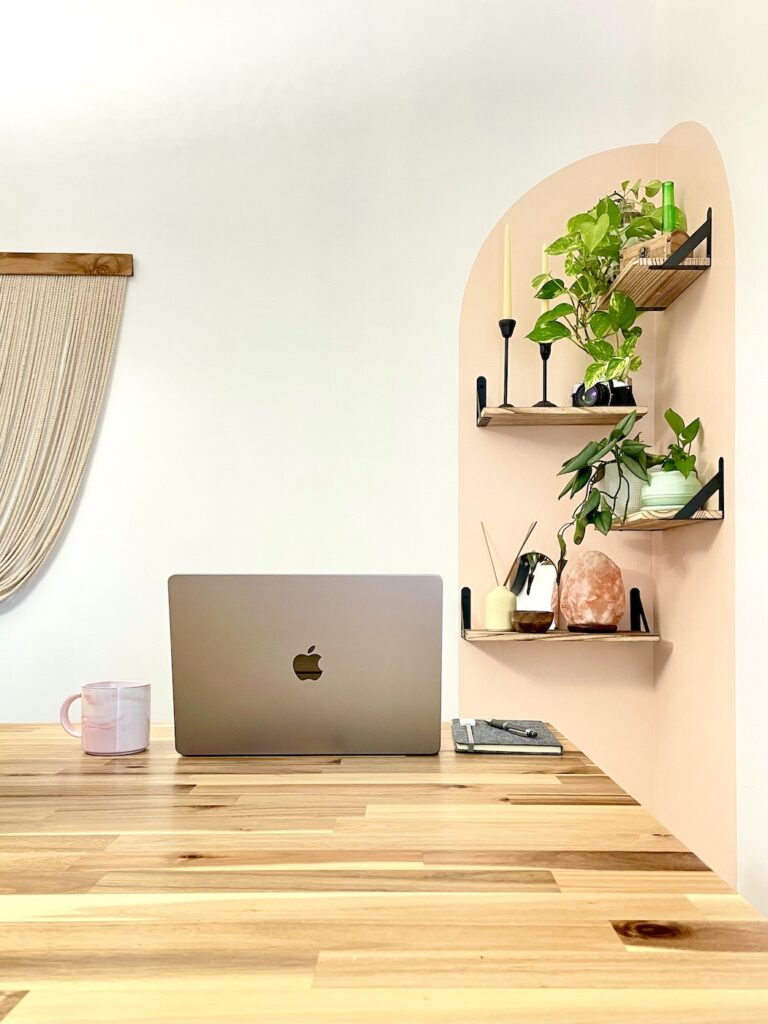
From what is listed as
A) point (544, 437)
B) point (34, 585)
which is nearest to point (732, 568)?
point (544, 437)

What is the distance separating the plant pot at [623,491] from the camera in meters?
2.42

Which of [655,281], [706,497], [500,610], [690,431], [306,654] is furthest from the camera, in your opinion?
[500,610]

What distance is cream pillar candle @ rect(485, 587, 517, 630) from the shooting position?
264 cm

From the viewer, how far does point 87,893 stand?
0.77 m

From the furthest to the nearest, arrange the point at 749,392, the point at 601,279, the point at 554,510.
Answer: the point at 554,510 < the point at 601,279 < the point at 749,392

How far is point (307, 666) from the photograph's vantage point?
4.43ft

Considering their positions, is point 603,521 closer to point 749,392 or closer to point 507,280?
point 749,392

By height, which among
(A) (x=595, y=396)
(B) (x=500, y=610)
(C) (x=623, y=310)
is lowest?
(B) (x=500, y=610)

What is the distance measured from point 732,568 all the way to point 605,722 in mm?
800

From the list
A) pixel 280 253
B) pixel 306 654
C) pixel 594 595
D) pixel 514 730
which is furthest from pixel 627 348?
pixel 306 654

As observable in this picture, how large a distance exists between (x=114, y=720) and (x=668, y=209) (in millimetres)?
1900

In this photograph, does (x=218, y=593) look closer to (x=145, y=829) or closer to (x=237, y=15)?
(x=145, y=829)

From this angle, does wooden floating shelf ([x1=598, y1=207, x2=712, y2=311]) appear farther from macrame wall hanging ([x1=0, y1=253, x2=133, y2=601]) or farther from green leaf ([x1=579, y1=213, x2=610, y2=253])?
macrame wall hanging ([x1=0, y1=253, x2=133, y2=601])

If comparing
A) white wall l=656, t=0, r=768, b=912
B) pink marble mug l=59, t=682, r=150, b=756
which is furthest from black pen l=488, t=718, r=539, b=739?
white wall l=656, t=0, r=768, b=912
